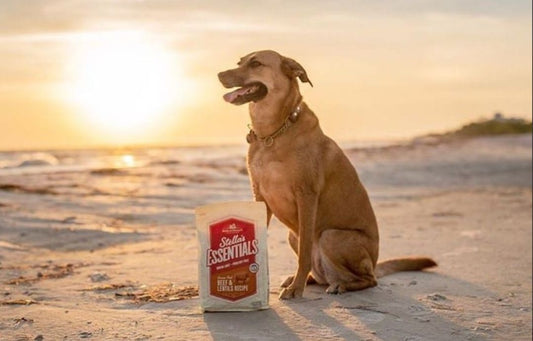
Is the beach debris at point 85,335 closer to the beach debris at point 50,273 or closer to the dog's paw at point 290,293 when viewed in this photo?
the dog's paw at point 290,293

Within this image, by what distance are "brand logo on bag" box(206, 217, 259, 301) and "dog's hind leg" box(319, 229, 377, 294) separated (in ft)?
2.58

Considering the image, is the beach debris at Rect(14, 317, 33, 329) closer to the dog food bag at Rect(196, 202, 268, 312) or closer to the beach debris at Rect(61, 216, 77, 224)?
the dog food bag at Rect(196, 202, 268, 312)

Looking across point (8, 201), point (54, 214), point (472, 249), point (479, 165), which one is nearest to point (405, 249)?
point (472, 249)

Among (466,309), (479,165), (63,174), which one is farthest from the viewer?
(479,165)

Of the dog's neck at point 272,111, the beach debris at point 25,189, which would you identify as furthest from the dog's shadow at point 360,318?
the beach debris at point 25,189

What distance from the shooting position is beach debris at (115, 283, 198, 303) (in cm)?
433

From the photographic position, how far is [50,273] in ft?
17.4

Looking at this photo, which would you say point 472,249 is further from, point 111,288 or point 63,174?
point 63,174

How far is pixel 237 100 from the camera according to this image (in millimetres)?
4520

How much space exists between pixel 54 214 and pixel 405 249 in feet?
12.9

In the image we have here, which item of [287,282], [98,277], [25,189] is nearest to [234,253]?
[287,282]

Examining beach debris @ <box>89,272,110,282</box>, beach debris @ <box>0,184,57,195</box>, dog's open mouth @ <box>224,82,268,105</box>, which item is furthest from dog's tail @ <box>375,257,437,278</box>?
beach debris @ <box>0,184,57,195</box>

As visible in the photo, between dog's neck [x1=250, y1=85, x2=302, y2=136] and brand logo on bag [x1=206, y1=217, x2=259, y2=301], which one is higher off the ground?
dog's neck [x1=250, y1=85, x2=302, y2=136]

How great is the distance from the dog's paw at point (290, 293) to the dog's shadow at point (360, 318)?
0.04 m
